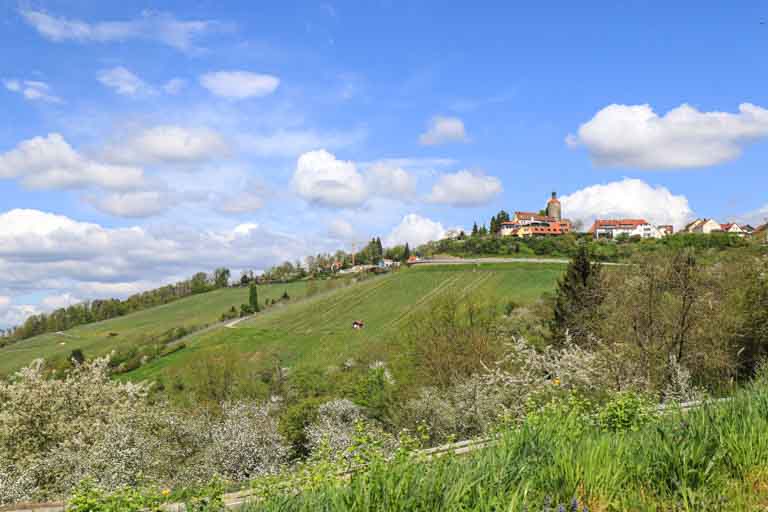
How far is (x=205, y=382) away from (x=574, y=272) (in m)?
36.8

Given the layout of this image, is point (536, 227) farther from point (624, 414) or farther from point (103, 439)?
point (624, 414)

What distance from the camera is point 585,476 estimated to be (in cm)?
355

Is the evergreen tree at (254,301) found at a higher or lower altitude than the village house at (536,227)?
lower

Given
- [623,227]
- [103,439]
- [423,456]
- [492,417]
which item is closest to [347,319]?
[103,439]

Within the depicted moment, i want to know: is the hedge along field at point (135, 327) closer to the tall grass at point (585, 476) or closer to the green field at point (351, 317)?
the green field at point (351, 317)

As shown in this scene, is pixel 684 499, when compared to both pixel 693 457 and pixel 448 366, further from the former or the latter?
pixel 448 366

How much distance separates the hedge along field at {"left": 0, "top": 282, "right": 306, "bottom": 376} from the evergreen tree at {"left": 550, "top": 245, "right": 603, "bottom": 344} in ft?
233

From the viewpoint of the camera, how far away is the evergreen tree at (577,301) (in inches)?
1815

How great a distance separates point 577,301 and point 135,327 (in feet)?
318

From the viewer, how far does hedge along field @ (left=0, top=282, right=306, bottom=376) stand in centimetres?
10350

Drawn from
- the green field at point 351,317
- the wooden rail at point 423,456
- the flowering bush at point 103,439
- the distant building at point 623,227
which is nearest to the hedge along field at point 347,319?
the green field at point 351,317

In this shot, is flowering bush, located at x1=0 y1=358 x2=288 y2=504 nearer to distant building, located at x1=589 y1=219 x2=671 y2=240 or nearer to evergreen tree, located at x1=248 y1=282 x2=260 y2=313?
evergreen tree, located at x1=248 y1=282 x2=260 y2=313

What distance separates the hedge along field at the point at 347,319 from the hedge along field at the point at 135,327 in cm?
1445

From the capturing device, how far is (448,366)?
40344 mm
